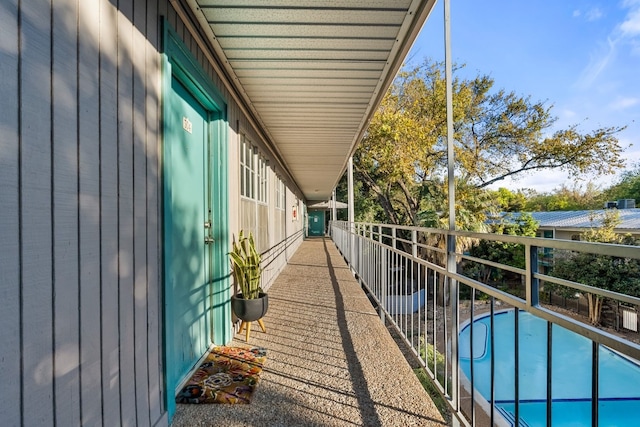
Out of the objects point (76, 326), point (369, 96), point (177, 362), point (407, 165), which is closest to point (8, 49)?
point (76, 326)

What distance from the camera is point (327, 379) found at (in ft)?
7.40

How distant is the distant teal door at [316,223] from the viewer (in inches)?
1016

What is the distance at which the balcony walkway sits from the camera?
183 cm

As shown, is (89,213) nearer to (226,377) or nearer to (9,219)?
(9,219)

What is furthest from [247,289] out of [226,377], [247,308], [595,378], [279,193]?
[279,193]

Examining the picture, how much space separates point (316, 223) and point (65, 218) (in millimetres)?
24818

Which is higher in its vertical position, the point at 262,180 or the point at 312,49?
the point at 312,49

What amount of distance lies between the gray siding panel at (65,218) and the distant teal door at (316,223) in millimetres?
24625

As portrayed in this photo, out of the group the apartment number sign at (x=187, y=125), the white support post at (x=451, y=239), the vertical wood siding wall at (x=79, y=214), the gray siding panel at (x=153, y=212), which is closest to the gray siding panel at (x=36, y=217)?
the vertical wood siding wall at (x=79, y=214)

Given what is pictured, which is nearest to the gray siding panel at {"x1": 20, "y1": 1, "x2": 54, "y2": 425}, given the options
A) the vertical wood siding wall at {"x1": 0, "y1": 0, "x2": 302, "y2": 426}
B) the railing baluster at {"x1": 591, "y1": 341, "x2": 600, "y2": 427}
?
the vertical wood siding wall at {"x1": 0, "y1": 0, "x2": 302, "y2": 426}

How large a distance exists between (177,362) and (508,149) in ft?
55.9

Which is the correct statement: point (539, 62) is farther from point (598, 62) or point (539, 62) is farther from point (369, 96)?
point (369, 96)

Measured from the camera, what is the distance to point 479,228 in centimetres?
1259

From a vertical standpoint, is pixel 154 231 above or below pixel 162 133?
below
